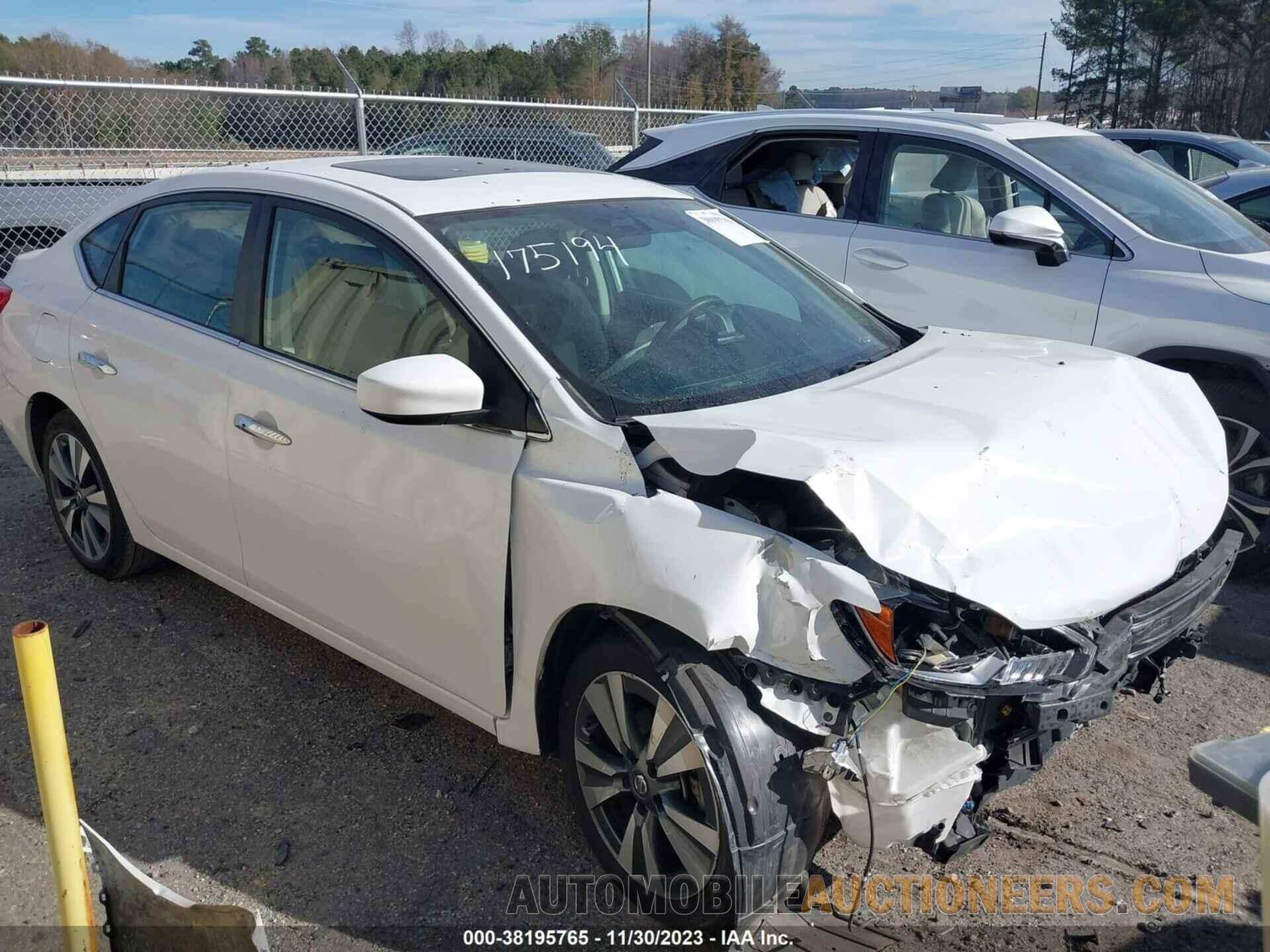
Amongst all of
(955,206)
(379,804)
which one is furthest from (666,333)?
(955,206)

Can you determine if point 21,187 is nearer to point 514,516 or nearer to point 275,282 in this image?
point 275,282

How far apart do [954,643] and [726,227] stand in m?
2.00

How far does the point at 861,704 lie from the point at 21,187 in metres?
9.03

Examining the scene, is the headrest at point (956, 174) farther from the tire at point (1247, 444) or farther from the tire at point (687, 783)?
the tire at point (687, 783)

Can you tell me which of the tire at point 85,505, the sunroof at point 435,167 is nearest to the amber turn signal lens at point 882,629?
the sunroof at point 435,167

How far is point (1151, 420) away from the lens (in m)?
3.03

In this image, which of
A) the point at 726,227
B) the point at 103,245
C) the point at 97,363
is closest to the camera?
the point at 726,227

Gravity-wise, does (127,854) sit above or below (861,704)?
below

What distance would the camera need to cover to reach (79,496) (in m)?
4.47

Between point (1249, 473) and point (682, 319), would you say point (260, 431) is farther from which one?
point (1249, 473)

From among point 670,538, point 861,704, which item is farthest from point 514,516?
point 861,704

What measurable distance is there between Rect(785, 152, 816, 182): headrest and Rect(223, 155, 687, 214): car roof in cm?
246

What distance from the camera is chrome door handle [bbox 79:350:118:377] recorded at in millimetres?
3928

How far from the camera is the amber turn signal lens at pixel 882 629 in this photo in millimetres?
2260
